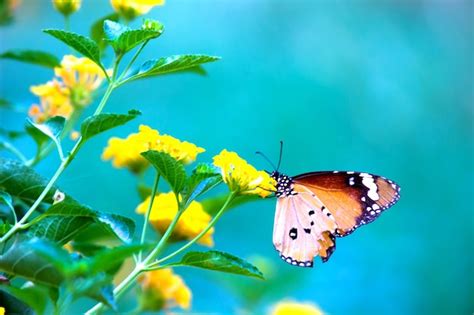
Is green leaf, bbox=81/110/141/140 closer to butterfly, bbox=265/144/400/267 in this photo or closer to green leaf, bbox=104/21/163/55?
green leaf, bbox=104/21/163/55

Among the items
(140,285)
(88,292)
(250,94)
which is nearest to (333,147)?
(250,94)

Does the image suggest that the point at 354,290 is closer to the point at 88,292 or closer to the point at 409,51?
the point at 409,51

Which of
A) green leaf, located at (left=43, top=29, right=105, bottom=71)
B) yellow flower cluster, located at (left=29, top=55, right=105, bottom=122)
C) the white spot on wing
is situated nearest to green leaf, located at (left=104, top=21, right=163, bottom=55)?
green leaf, located at (left=43, top=29, right=105, bottom=71)

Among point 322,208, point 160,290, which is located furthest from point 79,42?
point 322,208

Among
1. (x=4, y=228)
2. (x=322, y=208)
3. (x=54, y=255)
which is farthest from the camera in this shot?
(x=322, y=208)

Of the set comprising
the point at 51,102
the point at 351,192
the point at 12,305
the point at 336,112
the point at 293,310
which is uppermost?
the point at 336,112

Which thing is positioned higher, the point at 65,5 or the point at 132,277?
the point at 65,5

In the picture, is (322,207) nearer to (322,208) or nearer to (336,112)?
(322,208)
